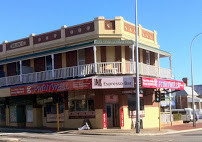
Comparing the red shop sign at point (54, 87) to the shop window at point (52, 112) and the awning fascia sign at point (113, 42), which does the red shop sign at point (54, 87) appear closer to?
the shop window at point (52, 112)

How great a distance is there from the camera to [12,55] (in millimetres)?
29609

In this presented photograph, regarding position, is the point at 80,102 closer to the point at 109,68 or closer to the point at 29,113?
the point at 109,68

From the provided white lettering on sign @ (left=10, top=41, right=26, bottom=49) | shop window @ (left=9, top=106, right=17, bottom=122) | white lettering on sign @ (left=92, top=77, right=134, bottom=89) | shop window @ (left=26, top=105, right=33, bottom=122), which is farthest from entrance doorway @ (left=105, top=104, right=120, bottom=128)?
white lettering on sign @ (left=10, top=41, right=26, bottom=49)

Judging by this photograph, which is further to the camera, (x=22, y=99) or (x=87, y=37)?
(x=22, y=99)

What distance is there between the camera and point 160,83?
80.0 ft

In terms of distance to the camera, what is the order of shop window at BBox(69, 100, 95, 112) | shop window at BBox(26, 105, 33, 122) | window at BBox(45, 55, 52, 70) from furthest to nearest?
shop window at BBox(26, 105, 33, 122), window at BBox(45, 55, 52, 70), shop window at BBox(69, 100, 95, 112)

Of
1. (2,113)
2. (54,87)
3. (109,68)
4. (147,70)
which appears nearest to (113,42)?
(109,68)

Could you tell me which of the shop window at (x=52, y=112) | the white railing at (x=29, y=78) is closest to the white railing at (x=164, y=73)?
the shop window at (x=52, y=112)

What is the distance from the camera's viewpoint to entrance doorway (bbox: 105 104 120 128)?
2433 centimetres

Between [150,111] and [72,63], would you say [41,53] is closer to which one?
[72,63]

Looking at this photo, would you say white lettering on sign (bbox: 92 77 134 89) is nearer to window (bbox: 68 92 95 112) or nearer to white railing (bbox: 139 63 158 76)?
white railing (bbox: 139 63 158 76)

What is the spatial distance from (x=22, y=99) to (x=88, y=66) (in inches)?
363

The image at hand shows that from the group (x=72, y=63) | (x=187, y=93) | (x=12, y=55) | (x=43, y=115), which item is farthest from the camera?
(x=187, y=93)

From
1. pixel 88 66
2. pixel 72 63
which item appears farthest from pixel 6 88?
pixel 88 66
